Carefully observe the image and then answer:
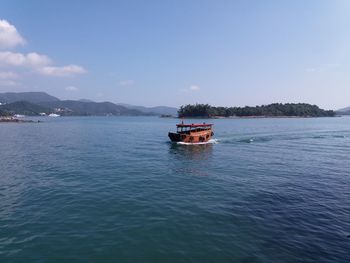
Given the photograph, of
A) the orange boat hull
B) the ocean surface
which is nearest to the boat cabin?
the orange boat hull

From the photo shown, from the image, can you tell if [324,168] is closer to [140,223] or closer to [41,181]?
[140,223]

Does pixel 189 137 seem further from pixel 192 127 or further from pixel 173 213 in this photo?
pixel 173 213

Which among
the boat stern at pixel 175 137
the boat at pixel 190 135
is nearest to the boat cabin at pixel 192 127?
the boat at pixel 190 135

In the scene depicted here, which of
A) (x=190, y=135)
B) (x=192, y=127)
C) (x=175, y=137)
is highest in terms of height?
(x=192, y=127)

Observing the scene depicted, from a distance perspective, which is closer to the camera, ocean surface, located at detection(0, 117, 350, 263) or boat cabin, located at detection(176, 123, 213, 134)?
ocean surface, located at detection(0, 117, 350, 263)

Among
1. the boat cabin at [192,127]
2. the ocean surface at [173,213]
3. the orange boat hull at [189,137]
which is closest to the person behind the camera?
the ocean surface at [173,213]

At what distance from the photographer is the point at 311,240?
17453 mm

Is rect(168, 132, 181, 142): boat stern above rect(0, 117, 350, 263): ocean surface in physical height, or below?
above

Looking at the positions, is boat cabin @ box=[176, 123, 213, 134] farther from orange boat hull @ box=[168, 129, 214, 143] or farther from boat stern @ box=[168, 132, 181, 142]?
boat stern @ box=[168, 132, 181, 142]

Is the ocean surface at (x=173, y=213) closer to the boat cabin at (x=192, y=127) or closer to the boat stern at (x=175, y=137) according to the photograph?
the boat stern at (x=175, y=137)

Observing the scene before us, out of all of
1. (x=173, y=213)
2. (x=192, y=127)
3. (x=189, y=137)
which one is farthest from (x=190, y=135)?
(x=173, y=213)

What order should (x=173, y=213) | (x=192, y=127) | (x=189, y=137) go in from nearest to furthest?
(x=173, y=213) < (x=189, y=137) < (x=192, y=127)

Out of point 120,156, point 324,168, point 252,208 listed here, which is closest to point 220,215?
point 252,208

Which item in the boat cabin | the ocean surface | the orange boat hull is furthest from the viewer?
the boat cabin
